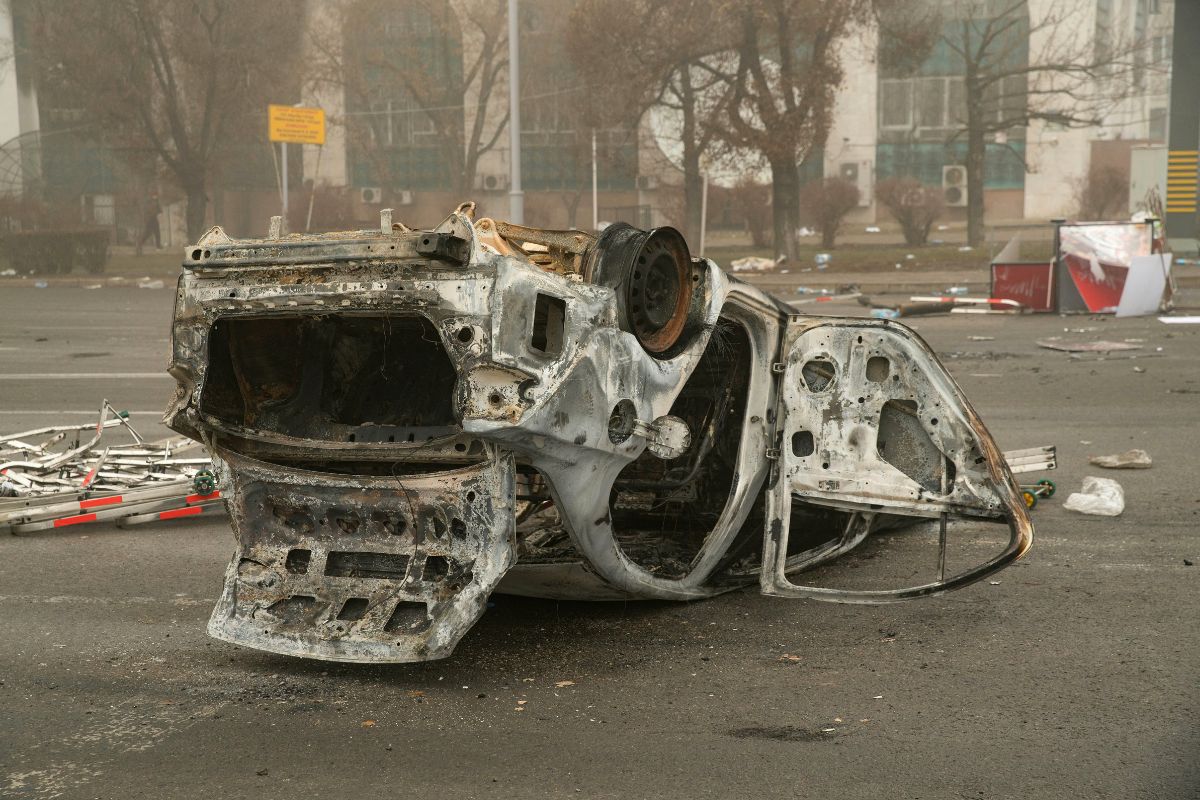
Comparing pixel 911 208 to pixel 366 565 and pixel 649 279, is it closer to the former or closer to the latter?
pixel 649 279

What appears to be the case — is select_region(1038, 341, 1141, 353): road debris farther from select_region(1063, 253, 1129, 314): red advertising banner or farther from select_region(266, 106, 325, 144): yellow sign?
select_region(266, 106, 325, 144): yellow sign

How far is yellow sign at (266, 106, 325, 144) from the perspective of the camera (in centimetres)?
2736

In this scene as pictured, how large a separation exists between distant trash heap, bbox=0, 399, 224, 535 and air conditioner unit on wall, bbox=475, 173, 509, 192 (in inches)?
1457

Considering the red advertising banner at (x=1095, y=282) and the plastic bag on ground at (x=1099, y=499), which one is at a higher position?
the red advertising banner at (x=1095, y=282)

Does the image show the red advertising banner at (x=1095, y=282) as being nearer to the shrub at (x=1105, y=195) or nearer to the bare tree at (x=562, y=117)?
the bare tree at (x=562, y=117)

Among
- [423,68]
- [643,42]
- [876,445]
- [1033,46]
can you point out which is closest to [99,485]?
[876,445]

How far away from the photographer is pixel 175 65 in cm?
3522

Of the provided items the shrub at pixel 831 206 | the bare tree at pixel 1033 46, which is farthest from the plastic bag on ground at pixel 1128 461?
the bare tree at pixel 1033 46

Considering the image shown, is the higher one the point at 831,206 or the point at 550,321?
the point at 831,206

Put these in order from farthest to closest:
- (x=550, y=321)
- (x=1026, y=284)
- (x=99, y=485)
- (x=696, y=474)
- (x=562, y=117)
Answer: (x=562, y=117) → (x=1026, y=284) → (x=99, y=485) → (x=696, y=474) → (x=550, y=321)

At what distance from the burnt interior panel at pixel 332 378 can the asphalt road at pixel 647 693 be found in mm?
933

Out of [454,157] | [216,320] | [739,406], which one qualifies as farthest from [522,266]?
[454,157]

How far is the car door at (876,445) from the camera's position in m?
4.45

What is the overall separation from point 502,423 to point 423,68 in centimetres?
3813
